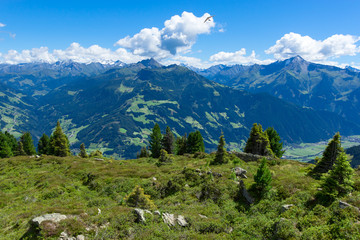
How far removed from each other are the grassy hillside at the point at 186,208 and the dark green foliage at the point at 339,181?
1179 mm

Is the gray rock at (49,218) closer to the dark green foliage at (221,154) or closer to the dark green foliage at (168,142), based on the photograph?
the dark green foliage at (221,154)

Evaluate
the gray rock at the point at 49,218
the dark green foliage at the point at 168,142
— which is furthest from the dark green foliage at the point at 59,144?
the gray rock at the point at 49,218

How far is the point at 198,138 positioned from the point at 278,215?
53.4m

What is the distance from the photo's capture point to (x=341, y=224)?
1470 centimetres

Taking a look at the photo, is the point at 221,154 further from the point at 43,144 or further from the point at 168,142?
the point at 43,144

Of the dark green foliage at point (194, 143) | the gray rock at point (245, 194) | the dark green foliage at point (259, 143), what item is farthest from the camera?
the dark green foliage at point (194, 143)

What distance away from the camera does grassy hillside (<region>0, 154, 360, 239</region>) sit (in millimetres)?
15562

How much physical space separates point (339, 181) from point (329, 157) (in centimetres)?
1393

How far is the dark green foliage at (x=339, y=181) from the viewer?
18891 mm

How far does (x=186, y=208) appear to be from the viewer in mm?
22609

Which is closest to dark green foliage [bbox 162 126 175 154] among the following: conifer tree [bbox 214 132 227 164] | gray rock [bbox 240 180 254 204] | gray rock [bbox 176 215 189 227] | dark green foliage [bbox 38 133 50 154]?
conifer tree [bbox 214 132 227 164]

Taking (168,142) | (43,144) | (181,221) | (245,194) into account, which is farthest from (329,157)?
(43,144)

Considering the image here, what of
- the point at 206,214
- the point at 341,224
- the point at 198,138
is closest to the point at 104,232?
the point at 206,214

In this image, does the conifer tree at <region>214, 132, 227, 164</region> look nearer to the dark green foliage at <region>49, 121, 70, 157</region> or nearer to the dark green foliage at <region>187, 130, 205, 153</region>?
the dark green foliage at <region>187, 130, 205, 153</region>
